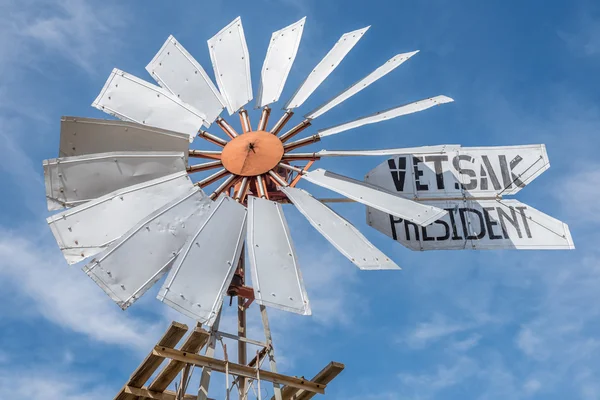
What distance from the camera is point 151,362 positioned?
786 cm

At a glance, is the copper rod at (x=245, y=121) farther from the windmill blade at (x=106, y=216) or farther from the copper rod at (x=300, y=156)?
the windmill blade at (x=106, y=216)

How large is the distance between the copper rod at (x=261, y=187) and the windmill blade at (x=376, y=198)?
57cm

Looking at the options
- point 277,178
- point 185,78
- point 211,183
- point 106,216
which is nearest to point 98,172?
point 106,216

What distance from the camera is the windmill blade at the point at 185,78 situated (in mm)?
10728

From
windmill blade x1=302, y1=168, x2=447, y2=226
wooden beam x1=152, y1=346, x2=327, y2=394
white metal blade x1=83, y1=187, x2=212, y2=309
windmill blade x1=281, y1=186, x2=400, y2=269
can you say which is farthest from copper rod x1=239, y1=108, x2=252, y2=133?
wooden beam x1=152, y1=346, x2=327, y2=394

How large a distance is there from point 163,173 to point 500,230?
4.90 meters

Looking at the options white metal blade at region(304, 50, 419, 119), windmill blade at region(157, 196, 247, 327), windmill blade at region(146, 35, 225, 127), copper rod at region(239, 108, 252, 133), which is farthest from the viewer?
windmill blade at region(146, 35, 225, 127)

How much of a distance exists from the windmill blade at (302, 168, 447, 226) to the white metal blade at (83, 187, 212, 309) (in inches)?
67.1

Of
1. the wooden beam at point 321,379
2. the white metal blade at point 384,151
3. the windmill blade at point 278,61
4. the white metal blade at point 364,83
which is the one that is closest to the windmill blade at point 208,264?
the wooden beam at point 321,379

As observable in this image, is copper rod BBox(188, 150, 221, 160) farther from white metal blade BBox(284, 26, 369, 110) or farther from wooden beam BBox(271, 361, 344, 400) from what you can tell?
wooden beam BBox(271, 361, 344, 400)

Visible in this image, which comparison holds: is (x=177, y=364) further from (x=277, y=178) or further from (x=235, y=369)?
(x=277, y=178)

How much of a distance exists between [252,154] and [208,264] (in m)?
2.42

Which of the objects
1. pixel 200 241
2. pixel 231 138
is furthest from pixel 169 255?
pixel 231 138

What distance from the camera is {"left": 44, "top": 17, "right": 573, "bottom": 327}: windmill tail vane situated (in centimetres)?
771
